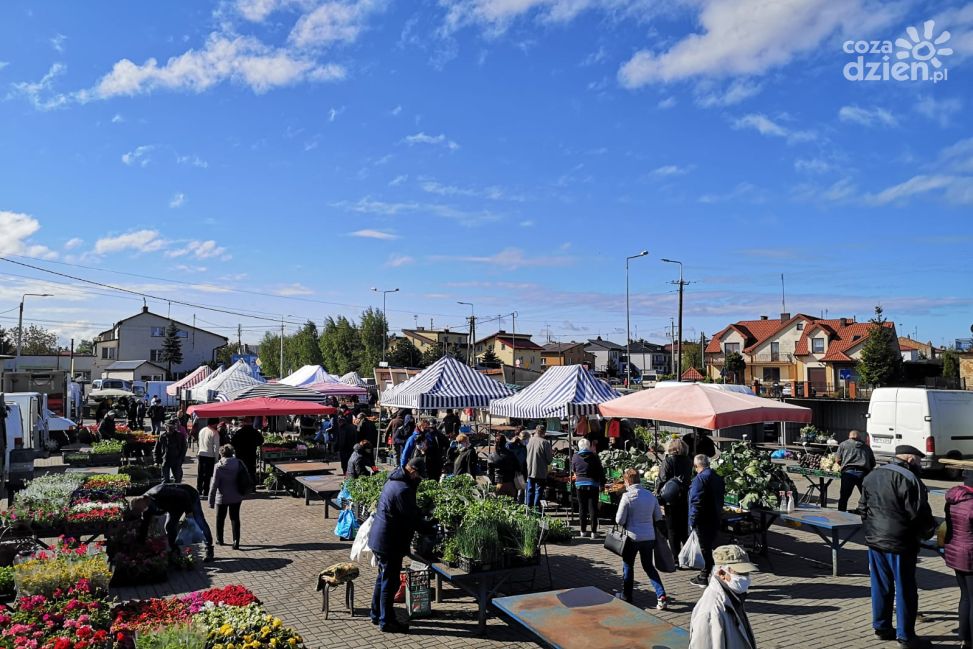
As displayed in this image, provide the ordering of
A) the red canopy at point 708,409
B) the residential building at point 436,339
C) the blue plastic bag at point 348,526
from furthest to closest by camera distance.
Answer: the residential building at point 436,339 → the red canopy at point 708,409 → the blue plastic bag at point 348,526

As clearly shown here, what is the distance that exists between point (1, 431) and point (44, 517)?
252 cm

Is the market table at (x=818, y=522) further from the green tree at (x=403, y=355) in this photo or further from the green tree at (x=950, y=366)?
the green tree at (x=403, y=355)

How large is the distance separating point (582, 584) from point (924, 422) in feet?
46.9

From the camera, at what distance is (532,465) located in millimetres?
12672

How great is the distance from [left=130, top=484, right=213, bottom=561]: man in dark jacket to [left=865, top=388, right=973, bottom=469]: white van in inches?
698

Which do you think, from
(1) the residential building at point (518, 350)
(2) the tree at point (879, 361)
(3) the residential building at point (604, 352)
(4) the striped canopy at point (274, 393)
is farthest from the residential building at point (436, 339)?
(4) the striped canopy at point (274, 393)

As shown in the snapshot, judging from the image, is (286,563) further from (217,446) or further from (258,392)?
(258,392)

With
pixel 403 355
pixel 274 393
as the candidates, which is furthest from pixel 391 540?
pixel 403 355

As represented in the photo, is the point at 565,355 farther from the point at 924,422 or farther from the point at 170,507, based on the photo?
the point at 170,507

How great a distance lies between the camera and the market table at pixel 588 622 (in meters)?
4.93

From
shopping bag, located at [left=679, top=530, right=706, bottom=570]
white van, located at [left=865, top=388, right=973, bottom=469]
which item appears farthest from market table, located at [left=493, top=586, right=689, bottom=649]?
white van, located at [left=865, top=388, right=973, bottom=469]

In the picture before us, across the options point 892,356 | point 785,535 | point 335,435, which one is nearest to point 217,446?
point 335,435

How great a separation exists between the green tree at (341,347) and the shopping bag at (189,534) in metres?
60.1

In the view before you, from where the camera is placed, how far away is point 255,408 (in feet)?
51.8
